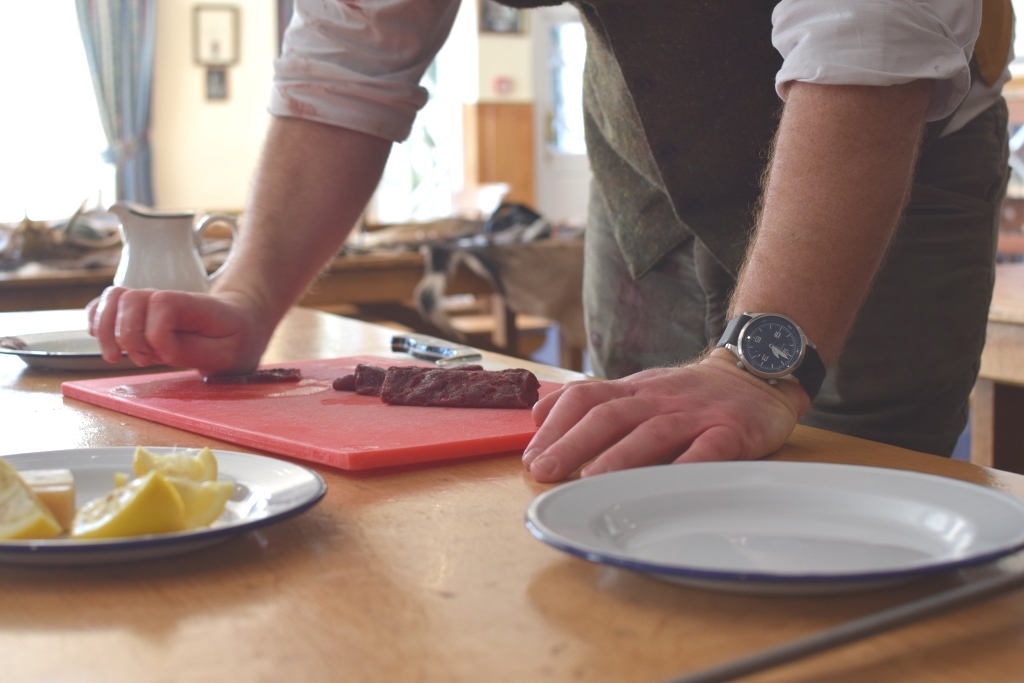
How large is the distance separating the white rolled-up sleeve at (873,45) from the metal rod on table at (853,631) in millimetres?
499

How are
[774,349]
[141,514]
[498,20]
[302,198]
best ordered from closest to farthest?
[141,514] < [774,349] < [302,198] < [498,20]

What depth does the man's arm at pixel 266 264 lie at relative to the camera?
110 cm

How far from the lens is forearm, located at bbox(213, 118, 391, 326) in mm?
1323

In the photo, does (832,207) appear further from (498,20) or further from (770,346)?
(498,20)

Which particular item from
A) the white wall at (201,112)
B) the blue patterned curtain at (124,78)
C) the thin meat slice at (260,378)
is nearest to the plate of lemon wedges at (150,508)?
the thin meat slice at (260,378)

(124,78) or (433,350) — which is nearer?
(433,350)

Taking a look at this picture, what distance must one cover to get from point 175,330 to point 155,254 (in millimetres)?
269

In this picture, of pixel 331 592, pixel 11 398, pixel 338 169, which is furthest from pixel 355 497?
pixel 338 169

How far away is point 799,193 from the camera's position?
878 millimetres

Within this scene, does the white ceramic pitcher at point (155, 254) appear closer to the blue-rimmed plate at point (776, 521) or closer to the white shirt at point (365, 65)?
the white shirt at point (365, 65)

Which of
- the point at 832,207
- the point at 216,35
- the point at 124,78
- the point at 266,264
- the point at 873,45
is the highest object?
the point at 216,35

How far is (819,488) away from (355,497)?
0.91ft

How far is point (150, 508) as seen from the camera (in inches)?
20.9

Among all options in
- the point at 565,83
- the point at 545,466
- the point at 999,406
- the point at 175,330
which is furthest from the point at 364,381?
the point at 565,83
